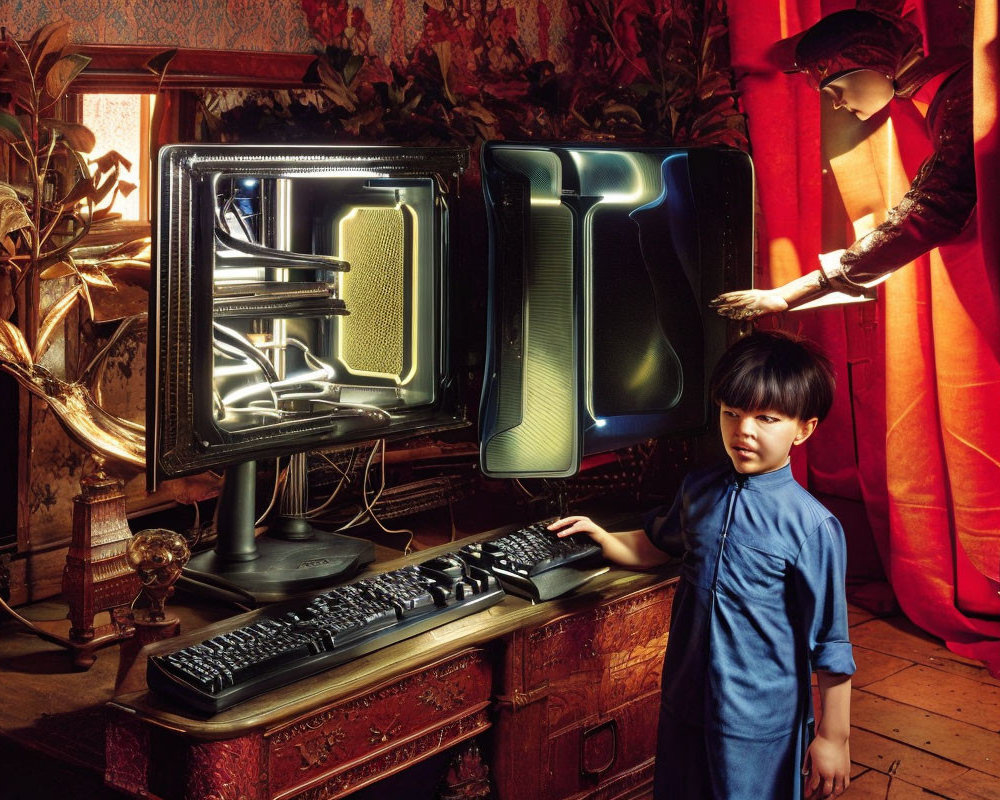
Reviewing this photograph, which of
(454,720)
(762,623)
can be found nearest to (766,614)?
(762,623)

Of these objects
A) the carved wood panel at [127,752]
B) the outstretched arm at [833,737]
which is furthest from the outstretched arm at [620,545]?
the carved wood panel at [127,752]

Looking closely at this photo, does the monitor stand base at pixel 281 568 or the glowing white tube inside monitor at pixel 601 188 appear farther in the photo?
the glowing white tube inside monitor at pixel 601 188

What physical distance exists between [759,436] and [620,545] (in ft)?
1.07

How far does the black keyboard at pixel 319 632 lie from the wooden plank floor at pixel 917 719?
2.73 feet

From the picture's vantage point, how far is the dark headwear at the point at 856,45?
6.44 ft

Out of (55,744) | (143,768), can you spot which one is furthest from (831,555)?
(55,744)

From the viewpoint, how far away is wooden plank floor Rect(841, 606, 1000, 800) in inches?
74.7

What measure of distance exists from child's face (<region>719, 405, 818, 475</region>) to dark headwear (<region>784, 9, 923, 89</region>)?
0.82 metres

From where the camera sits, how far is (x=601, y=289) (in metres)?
1.85

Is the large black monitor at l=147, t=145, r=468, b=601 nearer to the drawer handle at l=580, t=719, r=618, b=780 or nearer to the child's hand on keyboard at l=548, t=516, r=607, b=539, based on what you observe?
the child's hand on keyboard at l=548, t=516, r=607, b=539

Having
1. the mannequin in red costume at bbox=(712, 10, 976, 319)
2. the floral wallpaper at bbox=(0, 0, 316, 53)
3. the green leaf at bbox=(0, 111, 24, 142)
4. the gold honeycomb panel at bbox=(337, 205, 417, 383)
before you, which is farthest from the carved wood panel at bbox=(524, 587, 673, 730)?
the floral wallpaper at bbox=(0, 0, 316, 53)

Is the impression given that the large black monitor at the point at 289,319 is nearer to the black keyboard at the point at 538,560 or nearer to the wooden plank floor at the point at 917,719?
the black keyboard at the point at 538,560

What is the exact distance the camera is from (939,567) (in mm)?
2535

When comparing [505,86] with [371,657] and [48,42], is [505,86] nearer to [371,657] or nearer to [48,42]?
[48,42]
